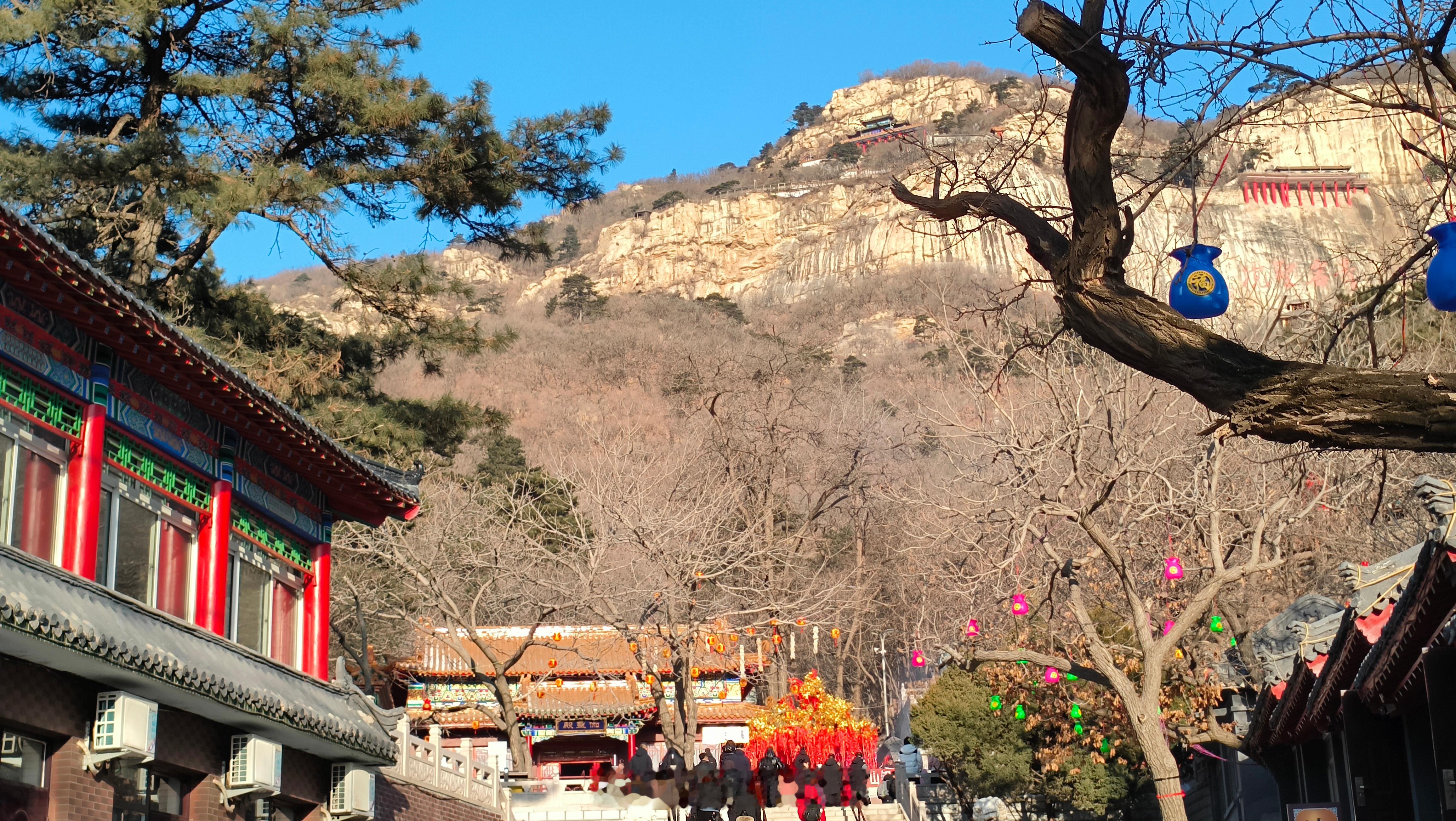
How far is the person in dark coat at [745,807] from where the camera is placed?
20938mm

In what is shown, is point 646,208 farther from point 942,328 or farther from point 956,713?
point 942,328

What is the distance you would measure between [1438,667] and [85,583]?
937 centimetres

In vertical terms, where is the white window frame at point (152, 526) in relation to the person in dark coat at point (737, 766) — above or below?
above

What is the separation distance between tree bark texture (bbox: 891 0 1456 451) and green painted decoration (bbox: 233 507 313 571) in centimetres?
1011

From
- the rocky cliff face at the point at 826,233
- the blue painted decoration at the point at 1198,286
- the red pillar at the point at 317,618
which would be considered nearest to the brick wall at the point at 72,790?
the red pillar at the point at 317,618

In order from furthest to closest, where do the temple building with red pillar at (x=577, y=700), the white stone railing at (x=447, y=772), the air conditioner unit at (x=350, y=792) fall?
the temple building with red pillar at (x=577, y=700) < the white stone railing at (x=447, y=772) < the air conditioner unit at (x=350, y=792)

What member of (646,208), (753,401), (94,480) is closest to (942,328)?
(94,480)

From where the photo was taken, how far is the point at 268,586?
14.5m

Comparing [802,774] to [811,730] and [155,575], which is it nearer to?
[811,730]

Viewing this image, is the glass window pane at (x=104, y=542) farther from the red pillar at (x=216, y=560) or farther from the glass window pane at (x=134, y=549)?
the red pillar at (x=216, y=560)

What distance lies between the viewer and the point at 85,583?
406 inches

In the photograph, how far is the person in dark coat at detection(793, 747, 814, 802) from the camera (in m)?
24.9

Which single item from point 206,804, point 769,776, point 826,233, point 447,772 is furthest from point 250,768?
point 826,233

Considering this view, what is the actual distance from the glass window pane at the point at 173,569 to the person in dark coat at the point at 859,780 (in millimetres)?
15271
